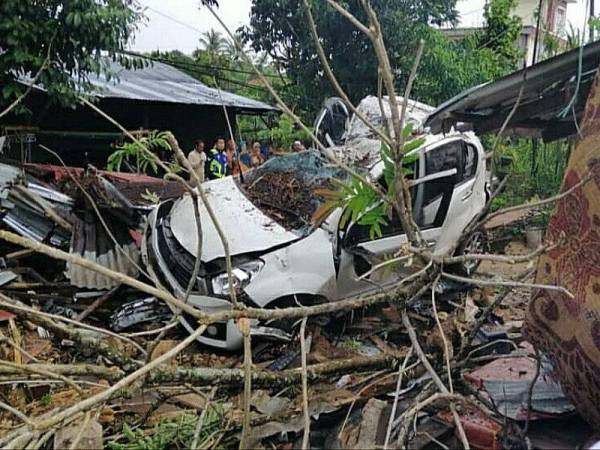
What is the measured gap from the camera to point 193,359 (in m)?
5.46

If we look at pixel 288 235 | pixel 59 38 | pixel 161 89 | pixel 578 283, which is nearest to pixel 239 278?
pixel 288 235

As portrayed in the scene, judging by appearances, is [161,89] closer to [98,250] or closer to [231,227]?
[98,250]

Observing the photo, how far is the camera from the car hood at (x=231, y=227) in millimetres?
5594

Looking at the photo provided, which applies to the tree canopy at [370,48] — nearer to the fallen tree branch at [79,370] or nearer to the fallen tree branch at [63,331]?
the fallen tree branch at [63,331]

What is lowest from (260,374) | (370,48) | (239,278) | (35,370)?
(239,278)

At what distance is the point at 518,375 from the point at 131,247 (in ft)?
15.0

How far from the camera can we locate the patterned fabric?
2686 mm

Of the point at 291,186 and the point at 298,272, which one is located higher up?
the point at 291,186

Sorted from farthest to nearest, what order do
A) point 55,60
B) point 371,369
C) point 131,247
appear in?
point 55,60 < point 131,247 < point 371,369

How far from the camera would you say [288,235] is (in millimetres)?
5797

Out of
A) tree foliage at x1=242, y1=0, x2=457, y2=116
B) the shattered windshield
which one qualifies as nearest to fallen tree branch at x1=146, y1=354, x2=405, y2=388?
the shattered windshield

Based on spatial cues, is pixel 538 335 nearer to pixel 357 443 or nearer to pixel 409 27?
pixel 357 443

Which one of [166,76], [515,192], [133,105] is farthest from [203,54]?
[515,192]

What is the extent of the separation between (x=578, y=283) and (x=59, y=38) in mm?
7547
